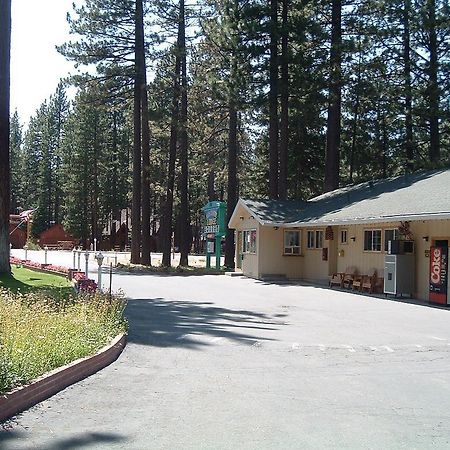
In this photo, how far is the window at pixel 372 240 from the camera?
71.7ft

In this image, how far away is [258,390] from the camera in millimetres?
7254

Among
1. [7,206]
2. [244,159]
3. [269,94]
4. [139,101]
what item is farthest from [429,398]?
[244,159]

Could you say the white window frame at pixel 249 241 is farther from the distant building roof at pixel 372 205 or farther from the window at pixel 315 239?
the window at pixel 315 239

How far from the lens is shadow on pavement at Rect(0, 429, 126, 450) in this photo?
5055 mm

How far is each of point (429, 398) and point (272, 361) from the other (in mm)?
2609

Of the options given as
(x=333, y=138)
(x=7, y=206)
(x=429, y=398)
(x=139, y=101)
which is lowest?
(x=429, y=398)

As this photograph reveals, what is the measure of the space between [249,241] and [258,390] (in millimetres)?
22009

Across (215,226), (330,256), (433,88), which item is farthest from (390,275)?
(433,88)

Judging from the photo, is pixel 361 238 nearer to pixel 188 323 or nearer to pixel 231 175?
pixel 188 323

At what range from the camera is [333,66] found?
104 ft

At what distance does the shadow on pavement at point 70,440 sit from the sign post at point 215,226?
2679 cm

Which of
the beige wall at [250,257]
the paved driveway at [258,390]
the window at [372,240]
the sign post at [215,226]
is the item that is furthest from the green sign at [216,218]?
the paved driveway at [258,390]

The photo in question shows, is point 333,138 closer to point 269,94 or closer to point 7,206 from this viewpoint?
point 269,94

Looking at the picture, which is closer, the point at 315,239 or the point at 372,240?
the point at 372,240
